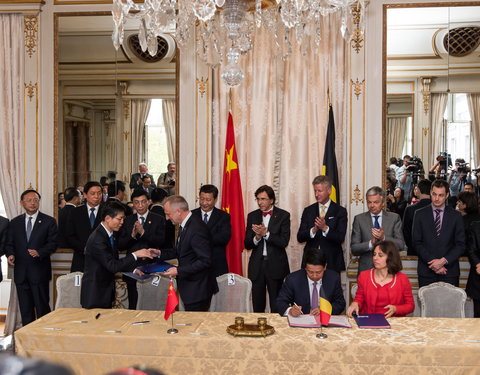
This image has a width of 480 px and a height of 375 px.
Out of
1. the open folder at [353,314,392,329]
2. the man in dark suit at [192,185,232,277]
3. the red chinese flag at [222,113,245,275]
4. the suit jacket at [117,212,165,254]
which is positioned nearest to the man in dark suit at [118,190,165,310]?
the suit jacket at [117,212,165,254]

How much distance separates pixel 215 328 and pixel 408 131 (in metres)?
3.57

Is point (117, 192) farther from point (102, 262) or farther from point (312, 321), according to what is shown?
point (312, 321)

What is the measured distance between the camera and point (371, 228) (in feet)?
18.7

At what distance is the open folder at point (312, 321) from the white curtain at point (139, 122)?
323 cm

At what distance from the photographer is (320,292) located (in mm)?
4465

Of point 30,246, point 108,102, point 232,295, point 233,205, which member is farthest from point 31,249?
point 232,295

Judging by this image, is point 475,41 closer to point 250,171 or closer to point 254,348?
point 250,171

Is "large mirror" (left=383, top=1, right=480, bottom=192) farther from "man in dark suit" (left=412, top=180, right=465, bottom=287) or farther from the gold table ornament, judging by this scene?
the gold table ornament

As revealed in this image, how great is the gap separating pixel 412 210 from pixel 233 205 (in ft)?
6.17

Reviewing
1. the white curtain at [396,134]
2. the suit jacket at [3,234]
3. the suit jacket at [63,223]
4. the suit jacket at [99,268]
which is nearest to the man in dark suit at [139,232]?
the suit jacket at [63,223]

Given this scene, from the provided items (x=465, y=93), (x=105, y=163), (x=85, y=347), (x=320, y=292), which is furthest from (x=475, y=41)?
(x=85, y=347)

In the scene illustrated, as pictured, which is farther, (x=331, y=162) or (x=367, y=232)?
(x=331, y=162)

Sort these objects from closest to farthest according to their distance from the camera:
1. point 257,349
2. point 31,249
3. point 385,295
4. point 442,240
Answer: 1. point 257,349
2. point 385,295
3. point 442,240
4. point 31,249

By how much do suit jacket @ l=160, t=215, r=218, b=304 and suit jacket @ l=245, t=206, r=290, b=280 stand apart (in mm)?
905
